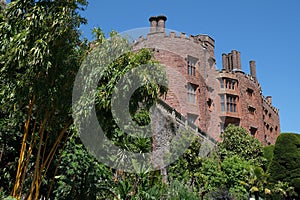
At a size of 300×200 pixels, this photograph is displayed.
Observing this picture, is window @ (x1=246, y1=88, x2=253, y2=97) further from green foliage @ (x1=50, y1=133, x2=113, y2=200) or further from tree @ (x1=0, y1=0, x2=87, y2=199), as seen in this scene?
tree @ (x1=0, y1=0, x2=87, y2=199)

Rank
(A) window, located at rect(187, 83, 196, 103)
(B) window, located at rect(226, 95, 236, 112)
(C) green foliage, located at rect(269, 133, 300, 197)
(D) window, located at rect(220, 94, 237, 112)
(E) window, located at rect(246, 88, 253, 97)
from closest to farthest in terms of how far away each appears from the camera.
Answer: (C) green foliage, located at rect(269, 133, 300, 197), (A) window, located at rect(187, 83, 196, 103), (D) window, located at rect(220, 94, 237, 112), (B) window, located at rect(226, 95, 236, 112), (E) window, located at rect(246, 88, 253, 97)

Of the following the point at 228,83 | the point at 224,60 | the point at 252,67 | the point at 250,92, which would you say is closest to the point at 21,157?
the point at 228,83

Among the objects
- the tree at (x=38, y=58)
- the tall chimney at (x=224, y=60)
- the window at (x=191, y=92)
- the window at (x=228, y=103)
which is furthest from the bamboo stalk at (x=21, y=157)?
the tall chimney at (x=224, y=60)

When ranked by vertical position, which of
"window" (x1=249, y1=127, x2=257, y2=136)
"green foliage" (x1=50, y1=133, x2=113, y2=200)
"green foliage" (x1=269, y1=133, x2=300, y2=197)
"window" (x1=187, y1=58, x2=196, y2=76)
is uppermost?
"window" (x1=187, y1=58, x2=196, y2=76)

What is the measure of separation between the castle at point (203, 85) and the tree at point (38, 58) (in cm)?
1328

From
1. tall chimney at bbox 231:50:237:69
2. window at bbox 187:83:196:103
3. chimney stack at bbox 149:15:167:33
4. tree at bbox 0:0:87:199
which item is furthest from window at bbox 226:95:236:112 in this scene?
tree at bbox 0:0:87:199

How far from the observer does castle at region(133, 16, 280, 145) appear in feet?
76.3

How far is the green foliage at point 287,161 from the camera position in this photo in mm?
18344

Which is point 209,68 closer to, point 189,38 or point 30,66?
point 189,38

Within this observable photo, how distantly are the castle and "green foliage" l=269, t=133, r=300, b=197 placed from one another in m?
6.20

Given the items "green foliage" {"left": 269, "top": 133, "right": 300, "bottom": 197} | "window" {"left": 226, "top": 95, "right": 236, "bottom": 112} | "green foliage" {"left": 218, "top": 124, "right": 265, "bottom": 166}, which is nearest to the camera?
"green foliage" {"left": 269, "top": 133, "right": 300, "bottom": 197}

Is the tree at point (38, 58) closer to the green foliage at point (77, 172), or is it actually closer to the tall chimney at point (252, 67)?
the green foliage at point (77, 172)

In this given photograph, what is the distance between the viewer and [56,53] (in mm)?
6277

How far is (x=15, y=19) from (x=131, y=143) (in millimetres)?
7107
